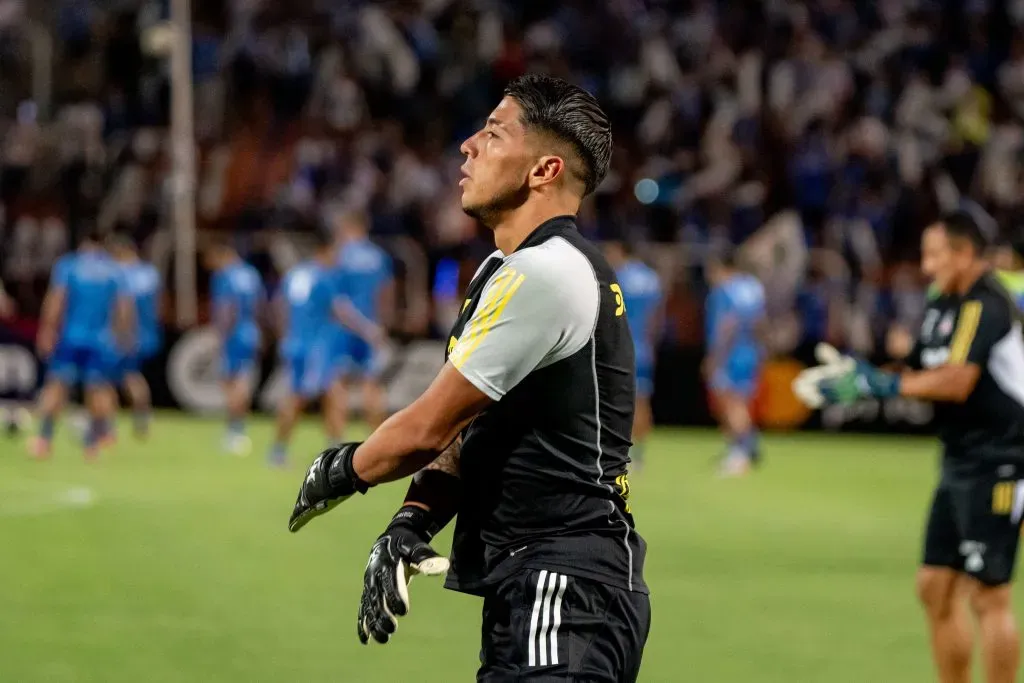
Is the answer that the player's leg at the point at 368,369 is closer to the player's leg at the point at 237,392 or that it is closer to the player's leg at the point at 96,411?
the player's leg at the point at 237,392

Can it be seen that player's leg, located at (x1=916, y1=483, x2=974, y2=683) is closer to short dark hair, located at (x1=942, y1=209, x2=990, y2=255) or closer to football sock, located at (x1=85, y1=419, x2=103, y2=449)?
short dark hair, located at (x1=942, y1=209, x2=990, y2=255)

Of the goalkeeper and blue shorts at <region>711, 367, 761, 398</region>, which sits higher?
the goalkeeper

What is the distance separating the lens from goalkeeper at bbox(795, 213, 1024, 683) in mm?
7020

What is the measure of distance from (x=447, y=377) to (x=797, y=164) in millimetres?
22113

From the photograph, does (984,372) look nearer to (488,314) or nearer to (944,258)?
(944,258)

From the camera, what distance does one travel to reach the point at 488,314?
3.74 m

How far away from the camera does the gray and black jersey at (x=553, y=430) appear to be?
3.76 m

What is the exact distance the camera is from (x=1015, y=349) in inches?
287

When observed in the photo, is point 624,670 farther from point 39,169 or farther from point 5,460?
point 39,169

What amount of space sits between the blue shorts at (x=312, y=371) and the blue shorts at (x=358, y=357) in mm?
199

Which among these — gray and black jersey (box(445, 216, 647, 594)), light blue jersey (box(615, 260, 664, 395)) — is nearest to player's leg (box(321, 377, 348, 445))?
light blue jersey (box(615, 260, 664, 395))

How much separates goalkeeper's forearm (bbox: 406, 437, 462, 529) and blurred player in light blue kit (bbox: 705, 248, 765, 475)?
1420 centimetres

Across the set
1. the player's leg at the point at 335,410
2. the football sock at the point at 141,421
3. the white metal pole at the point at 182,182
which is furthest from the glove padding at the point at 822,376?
the white metal pole at the point at 182,182

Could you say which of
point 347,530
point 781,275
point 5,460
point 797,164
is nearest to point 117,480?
point 5,460
